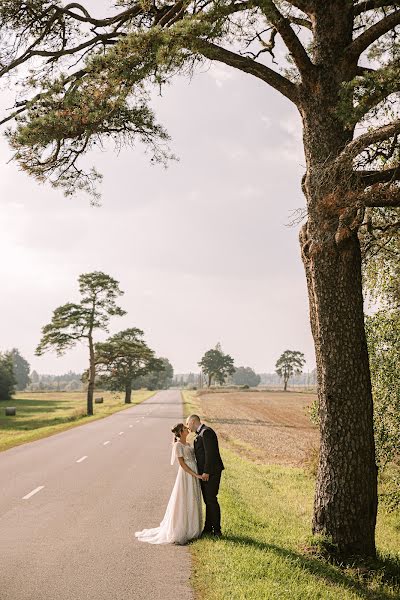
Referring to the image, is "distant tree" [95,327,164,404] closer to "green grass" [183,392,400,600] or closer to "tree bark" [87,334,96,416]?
"tree bark" [87,334,96,416]

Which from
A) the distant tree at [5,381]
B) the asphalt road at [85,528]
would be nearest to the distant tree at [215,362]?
the distant tree at [5,381]

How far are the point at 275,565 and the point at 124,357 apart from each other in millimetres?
51518

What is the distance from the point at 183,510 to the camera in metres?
8.02

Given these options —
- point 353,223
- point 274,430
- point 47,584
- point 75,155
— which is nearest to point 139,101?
point 75,155

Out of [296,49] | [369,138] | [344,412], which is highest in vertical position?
[296,49]

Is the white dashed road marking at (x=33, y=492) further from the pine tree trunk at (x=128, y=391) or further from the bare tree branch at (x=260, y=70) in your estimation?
the pine tree trunk at (x=128, y=391)

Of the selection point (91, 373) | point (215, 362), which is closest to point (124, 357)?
point (91, 373)

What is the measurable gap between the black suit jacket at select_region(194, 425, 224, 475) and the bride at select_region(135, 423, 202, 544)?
13 cm

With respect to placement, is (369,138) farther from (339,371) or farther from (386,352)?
(386,352)

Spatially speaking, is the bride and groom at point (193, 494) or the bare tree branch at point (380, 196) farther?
the bride and groom at point (193, 494)

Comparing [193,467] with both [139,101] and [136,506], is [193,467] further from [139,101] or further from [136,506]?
[139,101]

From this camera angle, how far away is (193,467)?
27.2 ft

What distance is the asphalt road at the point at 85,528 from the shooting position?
6117mm

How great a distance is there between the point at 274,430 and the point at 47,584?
102 ft
